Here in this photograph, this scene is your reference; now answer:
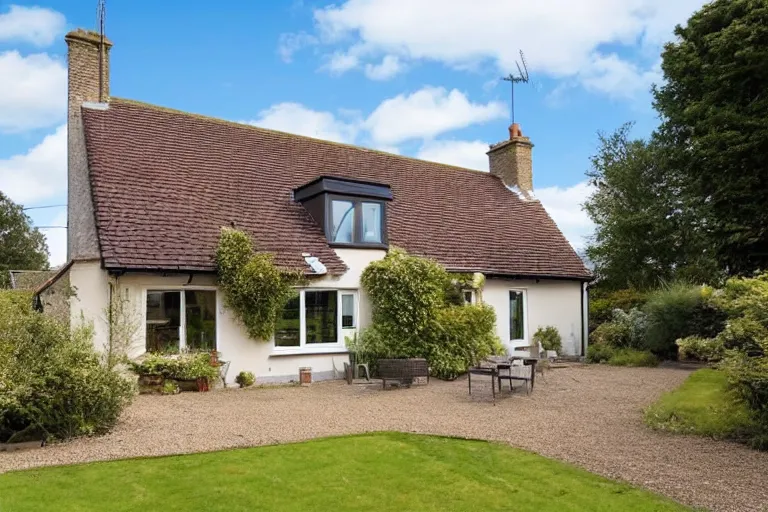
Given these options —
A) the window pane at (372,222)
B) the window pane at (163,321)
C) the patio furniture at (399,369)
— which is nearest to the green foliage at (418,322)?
the window pane at (372,222)

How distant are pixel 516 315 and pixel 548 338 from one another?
135 cm

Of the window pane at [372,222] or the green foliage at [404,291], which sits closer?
the green foliage at [404,291]

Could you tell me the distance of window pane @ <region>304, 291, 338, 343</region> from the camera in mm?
15141

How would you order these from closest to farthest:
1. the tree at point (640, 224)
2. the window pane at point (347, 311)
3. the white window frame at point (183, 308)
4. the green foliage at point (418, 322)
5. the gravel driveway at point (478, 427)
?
the gravel driveway at point (478, 427) < the white window frame at point (183, 308) < the green foliage at point (418, 322) < the window pane at point (347, 311) < the tree at point (640, 224)

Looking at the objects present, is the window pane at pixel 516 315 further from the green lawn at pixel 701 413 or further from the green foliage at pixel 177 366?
the green foliage at pixel 177 366

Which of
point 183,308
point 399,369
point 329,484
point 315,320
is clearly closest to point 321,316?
point 315,320

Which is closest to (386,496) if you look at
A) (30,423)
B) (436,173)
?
(30,423)

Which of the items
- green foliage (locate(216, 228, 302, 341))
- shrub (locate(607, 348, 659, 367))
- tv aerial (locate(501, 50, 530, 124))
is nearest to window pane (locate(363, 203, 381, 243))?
green foliage (locate(216, 228, 302, 341))

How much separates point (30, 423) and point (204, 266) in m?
5.95

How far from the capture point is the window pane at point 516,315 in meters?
19.2

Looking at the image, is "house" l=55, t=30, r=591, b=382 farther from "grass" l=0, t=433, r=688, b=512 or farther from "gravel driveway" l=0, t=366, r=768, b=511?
"grass" l=0, t=433, r=688, b=512

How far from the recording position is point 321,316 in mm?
15367

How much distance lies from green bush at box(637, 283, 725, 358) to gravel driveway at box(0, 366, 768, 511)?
375 cm

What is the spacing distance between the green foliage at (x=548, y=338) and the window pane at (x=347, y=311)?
22.4 ft
